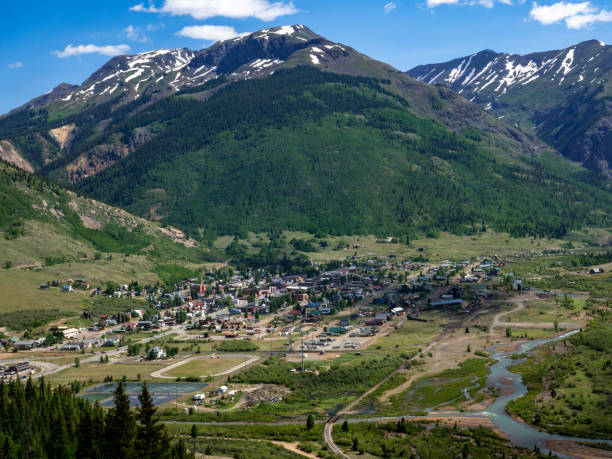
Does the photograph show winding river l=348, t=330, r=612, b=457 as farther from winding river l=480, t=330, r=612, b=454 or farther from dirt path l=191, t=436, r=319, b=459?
dirt path l=191, t=436, r=319, b=459

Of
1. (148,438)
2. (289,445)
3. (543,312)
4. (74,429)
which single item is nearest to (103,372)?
(289,445)

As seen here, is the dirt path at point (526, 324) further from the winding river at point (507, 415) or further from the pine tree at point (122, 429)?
the pine tree at point (122, 429)

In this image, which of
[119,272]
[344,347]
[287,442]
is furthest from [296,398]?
[119,272]

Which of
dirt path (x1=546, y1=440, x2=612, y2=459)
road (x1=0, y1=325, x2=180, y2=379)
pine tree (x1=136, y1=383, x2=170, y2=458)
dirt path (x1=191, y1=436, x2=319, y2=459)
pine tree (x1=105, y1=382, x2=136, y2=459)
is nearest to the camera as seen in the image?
pine tree (x1=136, y1=383, x2=170, y2=458)

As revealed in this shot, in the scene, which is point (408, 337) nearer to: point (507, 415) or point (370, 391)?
point (370, 391)

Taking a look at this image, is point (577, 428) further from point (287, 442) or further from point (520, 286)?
point (520, 286)

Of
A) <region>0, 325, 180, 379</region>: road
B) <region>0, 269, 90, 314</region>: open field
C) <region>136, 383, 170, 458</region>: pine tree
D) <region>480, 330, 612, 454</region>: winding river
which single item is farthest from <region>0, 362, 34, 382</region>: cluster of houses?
<region>480, 330, 612, 454</region>: winding river

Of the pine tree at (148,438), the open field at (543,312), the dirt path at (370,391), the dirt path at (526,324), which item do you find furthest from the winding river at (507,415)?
the pine tree at (148,438)
